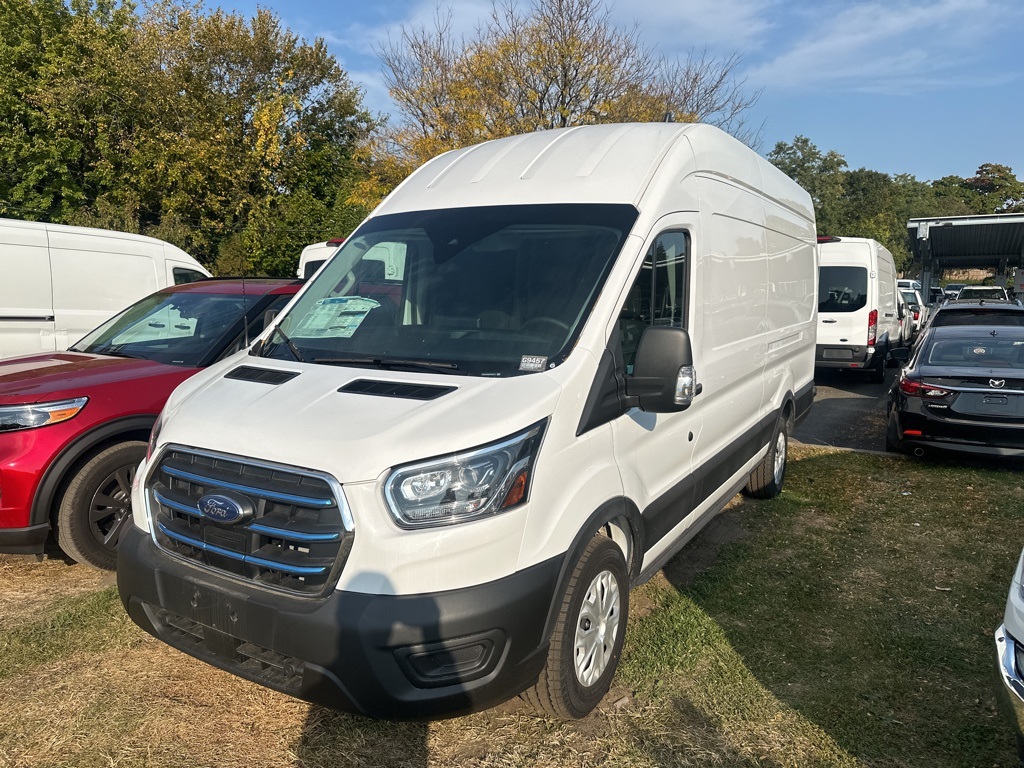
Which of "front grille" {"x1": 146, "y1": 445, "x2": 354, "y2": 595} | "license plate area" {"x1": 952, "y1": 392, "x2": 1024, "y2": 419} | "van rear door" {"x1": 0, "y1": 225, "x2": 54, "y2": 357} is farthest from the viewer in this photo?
"van rear door" {"x1": 0, "y1": 225, "x2": 54, "y2": 357}

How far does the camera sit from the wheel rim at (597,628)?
3078mm

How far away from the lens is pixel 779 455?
21.1 feet

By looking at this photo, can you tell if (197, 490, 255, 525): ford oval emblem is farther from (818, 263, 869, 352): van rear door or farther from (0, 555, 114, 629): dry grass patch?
(818, 263, 869, 352): van rear door

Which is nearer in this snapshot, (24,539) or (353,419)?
(353,419)

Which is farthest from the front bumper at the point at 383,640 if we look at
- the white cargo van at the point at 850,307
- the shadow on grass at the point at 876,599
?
the white cargo van at the point at 850,307

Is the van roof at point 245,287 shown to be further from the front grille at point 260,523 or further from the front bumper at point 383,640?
the front bumper at point 383,640

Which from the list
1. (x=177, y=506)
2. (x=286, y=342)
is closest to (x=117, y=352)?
(x=286, y=342)

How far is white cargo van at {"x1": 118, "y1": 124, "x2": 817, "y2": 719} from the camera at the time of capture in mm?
2537

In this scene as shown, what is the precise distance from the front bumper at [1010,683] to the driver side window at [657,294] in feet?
5.37

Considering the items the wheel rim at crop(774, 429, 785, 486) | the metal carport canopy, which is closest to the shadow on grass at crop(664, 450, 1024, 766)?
the wheel rim at crop(774, 429, 785, 486)

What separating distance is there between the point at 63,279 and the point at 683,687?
7.64m

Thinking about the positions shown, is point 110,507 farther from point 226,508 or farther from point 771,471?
point 771,471

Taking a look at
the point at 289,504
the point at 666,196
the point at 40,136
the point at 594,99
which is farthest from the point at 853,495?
the point at 40,136

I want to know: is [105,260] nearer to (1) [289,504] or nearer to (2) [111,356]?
(2) [111,356]
